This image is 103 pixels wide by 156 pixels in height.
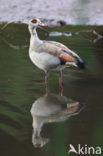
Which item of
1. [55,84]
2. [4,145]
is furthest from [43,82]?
[4,145]

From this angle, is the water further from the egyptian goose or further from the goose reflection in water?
the egyptian goose

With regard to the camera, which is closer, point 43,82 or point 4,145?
point 4,145

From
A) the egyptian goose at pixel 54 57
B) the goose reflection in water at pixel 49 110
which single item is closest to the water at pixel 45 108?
the goose reflection in water at pixel 49 110

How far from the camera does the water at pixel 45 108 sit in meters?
3.77

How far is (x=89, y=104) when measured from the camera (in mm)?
5277

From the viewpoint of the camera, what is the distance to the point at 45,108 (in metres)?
5.09

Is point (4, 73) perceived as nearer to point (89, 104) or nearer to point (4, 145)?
point (89, 104)

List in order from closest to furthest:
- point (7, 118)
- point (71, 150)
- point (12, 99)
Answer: point (71, 150) → point (7, 118) → point (12, 99)

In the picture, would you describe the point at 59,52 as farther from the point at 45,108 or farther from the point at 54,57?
the point at 45,108

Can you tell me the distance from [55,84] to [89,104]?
46.7 inches

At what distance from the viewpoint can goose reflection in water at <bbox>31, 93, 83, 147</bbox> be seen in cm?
424

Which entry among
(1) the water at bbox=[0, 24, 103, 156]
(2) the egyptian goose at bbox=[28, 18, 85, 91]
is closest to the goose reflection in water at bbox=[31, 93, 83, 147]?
(1) the water at bbox=[0, 24, 103, 156]

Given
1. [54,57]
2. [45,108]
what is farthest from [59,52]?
[45,108]

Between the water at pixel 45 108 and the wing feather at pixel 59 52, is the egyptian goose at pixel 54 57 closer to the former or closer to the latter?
the wing feather at pixel 59 52
